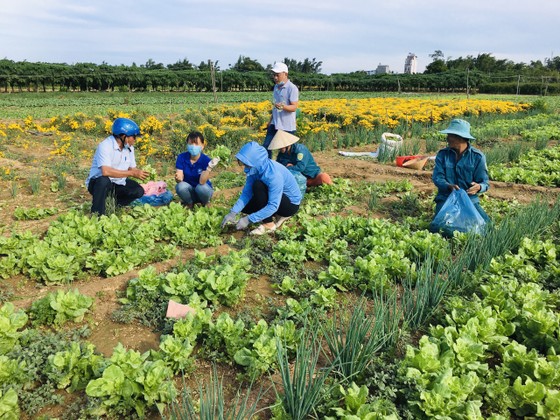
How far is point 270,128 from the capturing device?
6.04 metres

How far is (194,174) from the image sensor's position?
5160mm

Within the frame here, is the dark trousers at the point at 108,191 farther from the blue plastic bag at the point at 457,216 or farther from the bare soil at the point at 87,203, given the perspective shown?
the blue plastic bag at the point at 457,216

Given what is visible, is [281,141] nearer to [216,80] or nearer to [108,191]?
[108,191]

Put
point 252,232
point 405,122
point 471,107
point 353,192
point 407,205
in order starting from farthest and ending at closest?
point 471,107
point 405,122
point 353,192
point 407,205
point 252,232

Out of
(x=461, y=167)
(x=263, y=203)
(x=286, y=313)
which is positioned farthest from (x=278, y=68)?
(x=286, y=313)

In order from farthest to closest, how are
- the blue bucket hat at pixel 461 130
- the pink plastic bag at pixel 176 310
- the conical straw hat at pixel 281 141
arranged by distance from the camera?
the conical straw hat at pixel 281 141 → the blue bucket hat at pixel 461 130 → the pink plastic bag at pixel 176 310

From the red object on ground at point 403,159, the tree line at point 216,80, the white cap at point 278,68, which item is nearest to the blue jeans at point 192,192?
the white cap at point 278,68

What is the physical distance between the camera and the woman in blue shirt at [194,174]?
16.3 feet

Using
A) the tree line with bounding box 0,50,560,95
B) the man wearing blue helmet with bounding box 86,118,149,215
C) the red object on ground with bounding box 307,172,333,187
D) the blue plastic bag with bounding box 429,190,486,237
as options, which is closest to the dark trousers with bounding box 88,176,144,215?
the man wearing blue helmet with bounding box 86,118,149,215

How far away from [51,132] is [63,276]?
867 cm

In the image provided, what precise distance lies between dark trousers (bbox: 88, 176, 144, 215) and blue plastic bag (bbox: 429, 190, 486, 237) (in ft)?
11.9

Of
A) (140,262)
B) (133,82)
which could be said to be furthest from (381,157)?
(133,82)

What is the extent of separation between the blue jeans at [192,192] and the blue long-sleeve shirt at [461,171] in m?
2.72

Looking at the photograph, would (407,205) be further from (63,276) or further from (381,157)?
(63,276)
